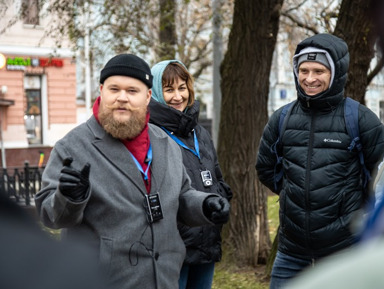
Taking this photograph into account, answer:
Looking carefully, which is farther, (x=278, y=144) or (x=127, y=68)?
(x=278, y=144)

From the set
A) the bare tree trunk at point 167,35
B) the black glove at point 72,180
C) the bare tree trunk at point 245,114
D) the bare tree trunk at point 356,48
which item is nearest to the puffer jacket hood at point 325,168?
the black glove at point 72,180

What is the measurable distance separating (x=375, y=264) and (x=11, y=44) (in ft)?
89.4

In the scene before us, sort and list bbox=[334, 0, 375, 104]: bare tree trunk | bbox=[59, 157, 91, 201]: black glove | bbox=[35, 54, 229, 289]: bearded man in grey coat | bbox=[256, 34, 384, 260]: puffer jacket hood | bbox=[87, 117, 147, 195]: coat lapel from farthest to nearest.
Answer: bbox=[334, 0, 375, 104]: bare tree trunk, bbox=[256, 34, 384, 260]: puffer jacket hood, bbox=[87, 117, 147, 195]: coat lapel, bbox=[35, 54, 229, 289]: bearded man in grey coat, bbox=[59, 157, 91, 201]: black glove

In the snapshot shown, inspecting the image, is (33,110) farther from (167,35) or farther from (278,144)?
(278,144)

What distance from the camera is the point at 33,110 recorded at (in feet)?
90.4

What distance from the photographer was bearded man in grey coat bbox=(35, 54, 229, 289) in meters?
2.87

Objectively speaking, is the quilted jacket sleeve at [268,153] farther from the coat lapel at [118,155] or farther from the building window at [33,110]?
the building window at [33,110]

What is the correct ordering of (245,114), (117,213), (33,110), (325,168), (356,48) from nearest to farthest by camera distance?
(117,213), (325,168), (356,48), (245,114), (33,110)

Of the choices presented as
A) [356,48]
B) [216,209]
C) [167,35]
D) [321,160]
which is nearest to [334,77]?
[321,160]

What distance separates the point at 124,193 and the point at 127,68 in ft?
1.94

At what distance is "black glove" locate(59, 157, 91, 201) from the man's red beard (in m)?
0.40

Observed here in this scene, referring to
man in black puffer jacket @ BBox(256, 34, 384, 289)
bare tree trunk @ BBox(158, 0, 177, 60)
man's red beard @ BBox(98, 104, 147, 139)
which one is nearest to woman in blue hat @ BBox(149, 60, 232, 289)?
man in black puffer jacket @ BBox(256, 34, 384, 289)

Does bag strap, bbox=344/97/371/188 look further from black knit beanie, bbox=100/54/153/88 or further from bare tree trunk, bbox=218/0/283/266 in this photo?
bare tree trunk, bbox=218/0/283/266

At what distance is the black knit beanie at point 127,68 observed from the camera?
123 inches
